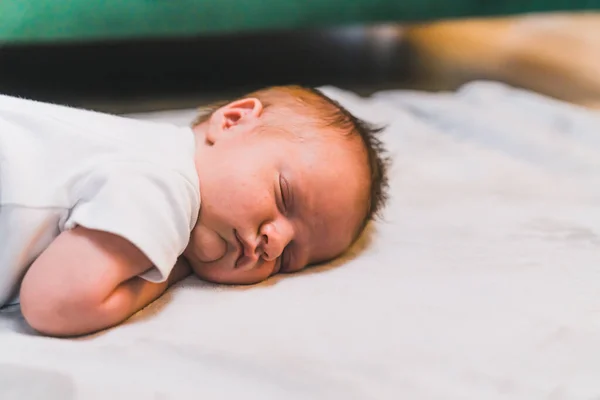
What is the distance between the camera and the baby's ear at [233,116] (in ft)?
2.88

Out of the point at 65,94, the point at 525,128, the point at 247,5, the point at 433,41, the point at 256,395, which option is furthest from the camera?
the point at 433,41

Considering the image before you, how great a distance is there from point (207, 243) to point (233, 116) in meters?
0.20

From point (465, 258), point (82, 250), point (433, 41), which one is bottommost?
point (433, 41)

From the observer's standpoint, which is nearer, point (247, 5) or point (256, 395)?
point (256, 395)

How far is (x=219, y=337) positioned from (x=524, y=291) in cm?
34

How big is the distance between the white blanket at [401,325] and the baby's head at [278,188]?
3 cm

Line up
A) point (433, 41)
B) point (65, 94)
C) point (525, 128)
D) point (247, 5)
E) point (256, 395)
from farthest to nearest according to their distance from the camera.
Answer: point (433, 41)
point (65, 94)
point (247, 5)
point (525, 128)
point (256, 395)

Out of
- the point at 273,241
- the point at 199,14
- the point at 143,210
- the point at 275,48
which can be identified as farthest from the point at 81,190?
the point at 275,48

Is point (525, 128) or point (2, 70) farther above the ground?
point (525, 128)

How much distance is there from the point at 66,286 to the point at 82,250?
0.12ft

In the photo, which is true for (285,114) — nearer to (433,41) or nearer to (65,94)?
(65,94)

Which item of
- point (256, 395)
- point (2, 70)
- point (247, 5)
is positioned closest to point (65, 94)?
point (2, 70)

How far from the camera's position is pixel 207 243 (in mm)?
783

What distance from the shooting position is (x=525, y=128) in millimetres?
1272
